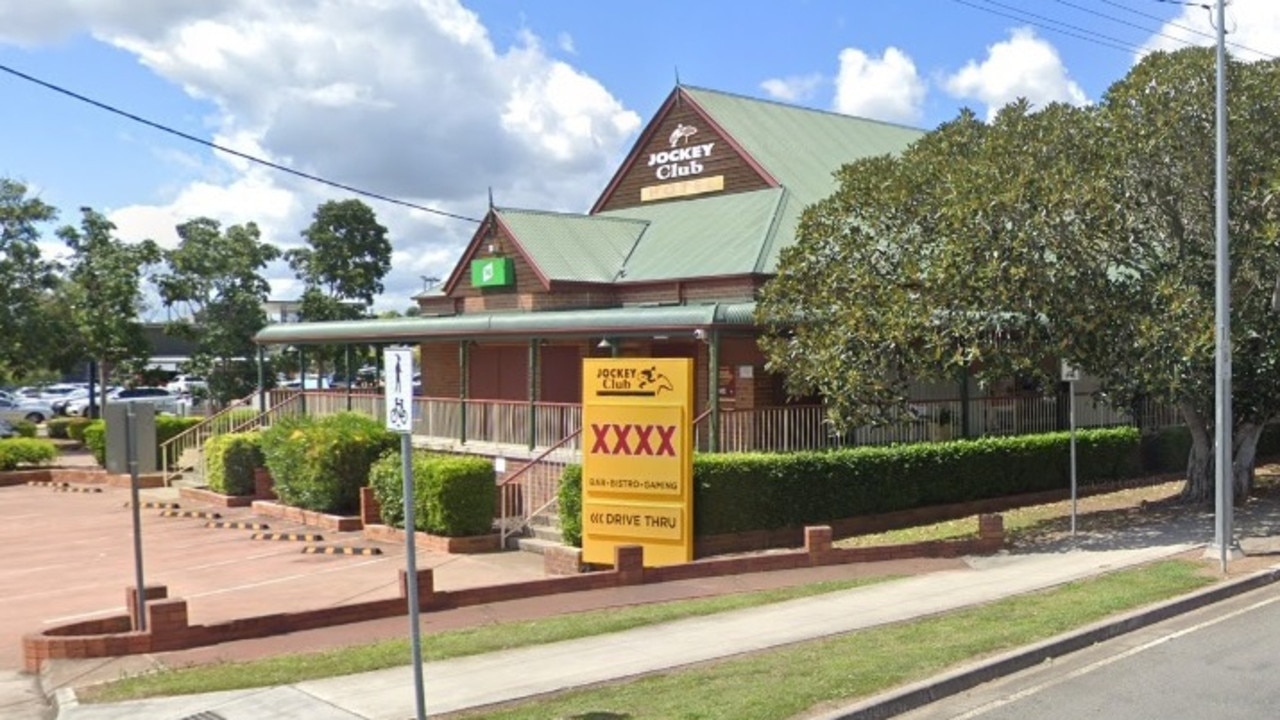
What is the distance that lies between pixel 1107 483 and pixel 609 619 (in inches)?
592

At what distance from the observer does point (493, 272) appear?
27.4 meters

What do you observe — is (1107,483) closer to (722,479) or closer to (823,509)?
(823,509)

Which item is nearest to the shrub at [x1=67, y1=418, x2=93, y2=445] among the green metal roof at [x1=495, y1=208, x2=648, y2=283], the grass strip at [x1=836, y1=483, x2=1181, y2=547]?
the green metal roof at [x1=495, y1=208, x2=648, y2=283]

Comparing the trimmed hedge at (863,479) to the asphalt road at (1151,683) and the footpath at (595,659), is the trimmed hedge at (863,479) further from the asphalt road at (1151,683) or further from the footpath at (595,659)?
the asphalt road at (1151,683)

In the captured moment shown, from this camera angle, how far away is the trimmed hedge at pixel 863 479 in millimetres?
17531

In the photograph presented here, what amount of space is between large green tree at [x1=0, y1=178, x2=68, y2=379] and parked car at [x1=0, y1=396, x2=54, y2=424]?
20416 mm

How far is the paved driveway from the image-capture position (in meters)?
14.5

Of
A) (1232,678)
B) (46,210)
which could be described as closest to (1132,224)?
(1232,678)

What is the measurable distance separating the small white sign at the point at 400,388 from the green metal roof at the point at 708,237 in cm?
1630

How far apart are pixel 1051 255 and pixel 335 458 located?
13.1m

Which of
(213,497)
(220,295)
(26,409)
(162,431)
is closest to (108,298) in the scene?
(220,295)

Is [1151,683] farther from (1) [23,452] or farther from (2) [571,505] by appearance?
(1) [23,452]

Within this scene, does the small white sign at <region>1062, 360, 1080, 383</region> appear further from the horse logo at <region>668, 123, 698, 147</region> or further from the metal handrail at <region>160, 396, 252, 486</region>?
the metal handrail at <region>160, 396, 252, 486</region>

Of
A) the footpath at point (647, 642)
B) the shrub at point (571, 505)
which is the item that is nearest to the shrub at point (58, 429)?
the shrub at point (571, 505)
